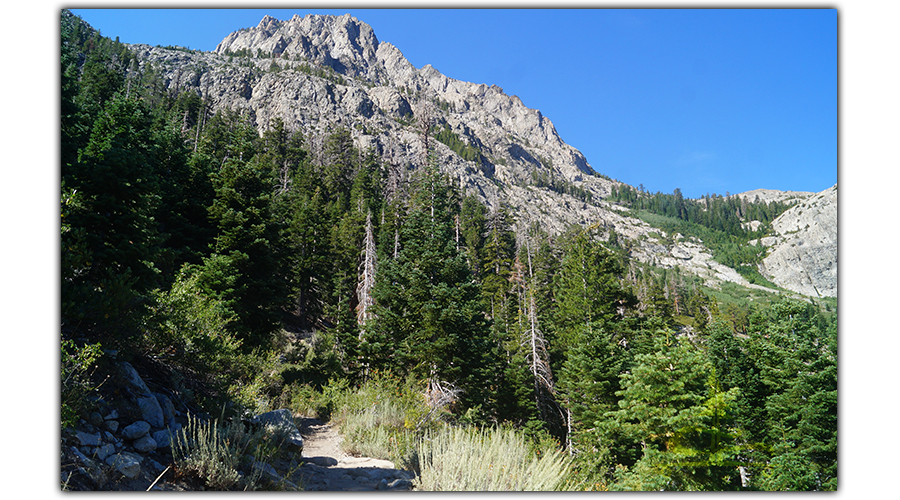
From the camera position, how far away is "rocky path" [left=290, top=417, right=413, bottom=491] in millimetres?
6168

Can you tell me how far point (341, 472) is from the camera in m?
7.18

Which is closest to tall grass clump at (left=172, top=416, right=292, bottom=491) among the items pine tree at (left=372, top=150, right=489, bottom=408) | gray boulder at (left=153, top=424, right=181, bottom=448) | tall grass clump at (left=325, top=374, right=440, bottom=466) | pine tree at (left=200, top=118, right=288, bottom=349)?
gray boulder at (left=153, top=424, right=181, bottom=448)

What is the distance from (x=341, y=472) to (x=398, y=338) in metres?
13.8

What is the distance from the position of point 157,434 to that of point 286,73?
512 ft

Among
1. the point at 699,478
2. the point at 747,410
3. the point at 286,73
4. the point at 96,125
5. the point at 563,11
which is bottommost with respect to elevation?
the point at 747,410

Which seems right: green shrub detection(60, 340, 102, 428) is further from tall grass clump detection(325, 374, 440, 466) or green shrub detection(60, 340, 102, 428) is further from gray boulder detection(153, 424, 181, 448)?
tall grass clump detection(325, 374, 440, 466)

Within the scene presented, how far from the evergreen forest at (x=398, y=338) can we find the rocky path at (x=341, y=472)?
0.79 m

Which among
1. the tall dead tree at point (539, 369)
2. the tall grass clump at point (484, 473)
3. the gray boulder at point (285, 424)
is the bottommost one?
the tall dead tree at point (539, 369)

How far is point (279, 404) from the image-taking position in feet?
39.3

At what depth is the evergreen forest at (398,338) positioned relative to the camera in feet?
21.6

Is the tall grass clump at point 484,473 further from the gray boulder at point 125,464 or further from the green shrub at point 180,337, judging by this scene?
the green shrub at point 180,337

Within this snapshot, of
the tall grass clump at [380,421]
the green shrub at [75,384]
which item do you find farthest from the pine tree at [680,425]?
the green shrub at [75,384]
